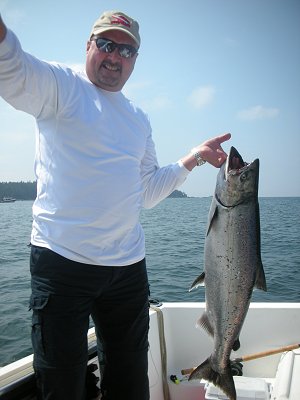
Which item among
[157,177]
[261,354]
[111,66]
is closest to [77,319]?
[157,177]

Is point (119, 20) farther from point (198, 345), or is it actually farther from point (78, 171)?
point (198, 345)

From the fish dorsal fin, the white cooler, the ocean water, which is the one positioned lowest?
the ocean water

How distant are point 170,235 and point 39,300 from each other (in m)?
23.4

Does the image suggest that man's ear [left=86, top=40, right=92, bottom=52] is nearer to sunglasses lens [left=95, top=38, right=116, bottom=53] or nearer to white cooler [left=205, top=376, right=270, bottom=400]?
sunglasses lens [left=95, top=38, right=116, bottom=53]

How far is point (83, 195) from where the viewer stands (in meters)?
2.44

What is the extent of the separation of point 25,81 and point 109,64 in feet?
2.43

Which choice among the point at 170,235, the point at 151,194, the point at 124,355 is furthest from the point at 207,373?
the point at 170,235

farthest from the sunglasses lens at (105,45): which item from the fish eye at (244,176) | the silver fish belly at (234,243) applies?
the fish eye at (244,176)

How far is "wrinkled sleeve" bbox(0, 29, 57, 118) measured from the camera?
1999mm


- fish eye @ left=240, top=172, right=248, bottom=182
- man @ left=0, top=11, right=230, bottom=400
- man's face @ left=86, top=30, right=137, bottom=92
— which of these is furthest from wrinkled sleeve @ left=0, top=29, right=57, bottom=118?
fish eye @ left=240, top=172, right=248, bottom=182

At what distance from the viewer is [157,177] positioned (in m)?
3.30

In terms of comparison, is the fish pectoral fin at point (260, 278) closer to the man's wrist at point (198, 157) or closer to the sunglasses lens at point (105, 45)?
the man's wrist at point (198, 157)

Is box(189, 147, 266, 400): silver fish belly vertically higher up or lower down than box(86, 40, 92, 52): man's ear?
lower down

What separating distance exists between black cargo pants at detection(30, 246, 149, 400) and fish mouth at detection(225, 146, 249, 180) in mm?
946
